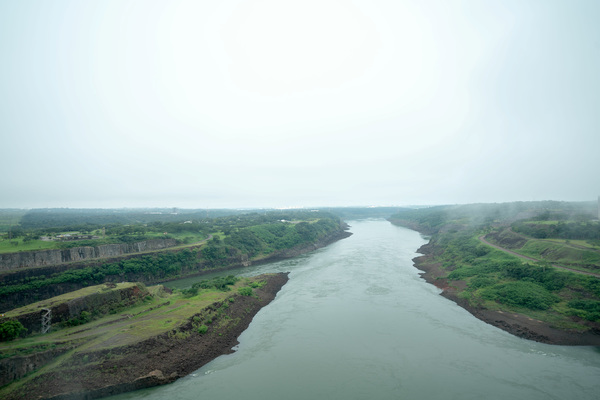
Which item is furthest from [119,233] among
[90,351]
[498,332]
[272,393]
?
[498,332]

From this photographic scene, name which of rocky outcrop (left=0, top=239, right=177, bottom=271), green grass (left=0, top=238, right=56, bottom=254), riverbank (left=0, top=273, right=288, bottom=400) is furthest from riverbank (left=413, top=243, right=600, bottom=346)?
green grass (left=0, top=238, right=56, bottom=254)

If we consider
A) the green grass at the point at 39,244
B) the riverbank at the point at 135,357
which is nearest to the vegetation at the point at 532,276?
the riverbank at the point at 135,357

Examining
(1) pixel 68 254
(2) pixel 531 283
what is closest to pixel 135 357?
(1) pixel 68 254

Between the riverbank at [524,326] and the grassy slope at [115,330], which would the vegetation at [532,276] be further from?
the grassy slope at [115,330]

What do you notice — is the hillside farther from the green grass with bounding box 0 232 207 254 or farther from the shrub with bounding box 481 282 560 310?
the green grass with bounding box 0 232 207 254

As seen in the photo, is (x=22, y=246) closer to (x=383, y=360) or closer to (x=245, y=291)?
(x=245, y=291)

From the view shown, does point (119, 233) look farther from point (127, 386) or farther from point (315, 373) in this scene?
point (315, 373)
